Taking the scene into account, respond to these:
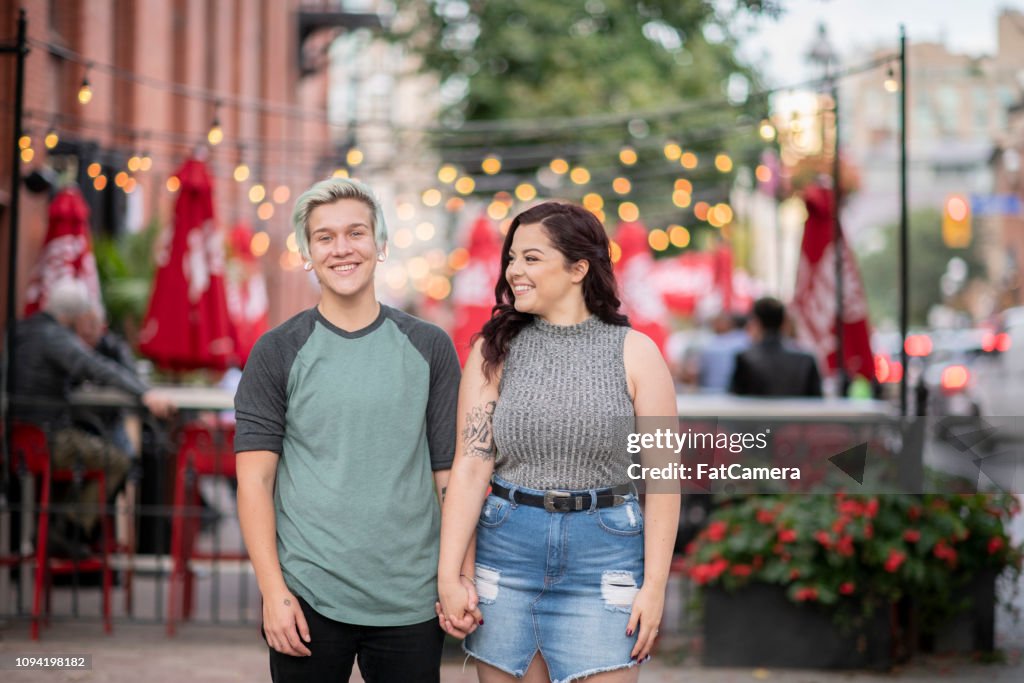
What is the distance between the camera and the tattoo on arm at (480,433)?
3414 mm

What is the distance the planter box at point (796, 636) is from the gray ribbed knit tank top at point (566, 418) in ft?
10.5

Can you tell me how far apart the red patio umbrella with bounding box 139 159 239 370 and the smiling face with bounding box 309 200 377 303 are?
19.2 feet

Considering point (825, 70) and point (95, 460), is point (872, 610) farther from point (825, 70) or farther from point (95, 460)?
point (825, 70)

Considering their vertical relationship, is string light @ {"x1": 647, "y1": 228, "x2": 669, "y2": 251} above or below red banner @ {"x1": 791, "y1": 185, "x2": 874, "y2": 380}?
above

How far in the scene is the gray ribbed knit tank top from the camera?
3.38 meters

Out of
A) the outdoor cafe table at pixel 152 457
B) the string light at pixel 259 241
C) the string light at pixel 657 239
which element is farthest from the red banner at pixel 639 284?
the string light at pixel 657 239

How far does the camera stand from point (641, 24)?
25.1m

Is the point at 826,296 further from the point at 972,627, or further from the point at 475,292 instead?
the point at 972,627

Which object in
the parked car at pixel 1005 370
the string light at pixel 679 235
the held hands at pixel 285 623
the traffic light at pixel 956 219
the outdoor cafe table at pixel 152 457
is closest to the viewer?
the held hands at pixel 285 623

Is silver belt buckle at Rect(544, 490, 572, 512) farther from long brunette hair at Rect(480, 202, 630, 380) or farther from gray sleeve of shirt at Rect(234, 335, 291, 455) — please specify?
gray sleeve of shirt at Rect(234, 335, 291, 455)

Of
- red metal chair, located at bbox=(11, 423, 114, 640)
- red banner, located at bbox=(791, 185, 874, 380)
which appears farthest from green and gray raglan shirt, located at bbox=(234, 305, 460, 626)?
red banner, located at bbox=(791, 185, 874, 380)

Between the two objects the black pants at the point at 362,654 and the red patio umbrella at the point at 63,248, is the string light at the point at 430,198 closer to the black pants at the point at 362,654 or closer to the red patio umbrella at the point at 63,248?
the red patio umbrella at the point at 63,248

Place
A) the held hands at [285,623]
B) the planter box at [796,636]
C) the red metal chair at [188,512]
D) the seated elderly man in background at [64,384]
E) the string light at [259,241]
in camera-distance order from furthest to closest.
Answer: the string light at [259,241], the seated elderly man in background at [64,384], the red metal chair at [188,512], the planter box at [796,636], the held hands at [285,623]

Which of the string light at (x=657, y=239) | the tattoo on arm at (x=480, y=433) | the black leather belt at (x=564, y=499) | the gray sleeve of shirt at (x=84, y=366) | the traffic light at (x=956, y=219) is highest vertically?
the traffic light at (x=956, y=219)
